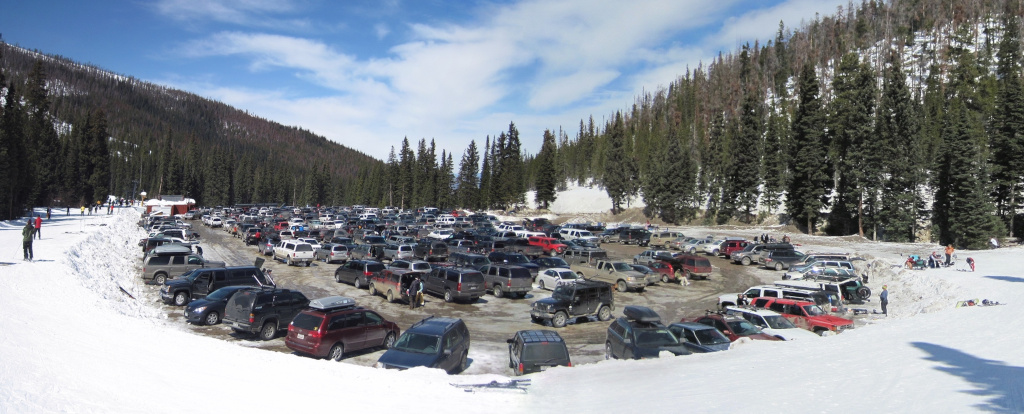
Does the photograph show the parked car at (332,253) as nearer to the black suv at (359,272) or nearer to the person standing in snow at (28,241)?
the black suv at (359,272)

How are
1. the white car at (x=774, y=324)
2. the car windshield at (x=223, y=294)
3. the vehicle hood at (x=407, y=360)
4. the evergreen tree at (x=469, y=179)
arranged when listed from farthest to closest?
the evergreen tree at (x=469, y=179), the car windshield at (x=223, y=294), the white car at (x=774, y=324), the vehicle hood at (x=407, y=360)

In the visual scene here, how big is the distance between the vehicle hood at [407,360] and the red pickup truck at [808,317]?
1357 centimetres

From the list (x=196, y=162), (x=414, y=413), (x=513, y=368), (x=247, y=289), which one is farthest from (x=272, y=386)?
(x=196, y=162)

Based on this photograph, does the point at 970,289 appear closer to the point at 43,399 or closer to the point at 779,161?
the point at 43,399

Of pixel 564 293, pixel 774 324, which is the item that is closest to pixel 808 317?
pixel 774 324

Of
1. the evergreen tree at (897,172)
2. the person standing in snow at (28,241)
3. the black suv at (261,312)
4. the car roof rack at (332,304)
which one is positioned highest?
the evergreen tree at (897,172)

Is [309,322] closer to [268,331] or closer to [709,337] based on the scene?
[268,331]

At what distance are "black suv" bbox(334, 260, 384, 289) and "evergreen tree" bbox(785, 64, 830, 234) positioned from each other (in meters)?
48.0

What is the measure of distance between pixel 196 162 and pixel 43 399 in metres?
158

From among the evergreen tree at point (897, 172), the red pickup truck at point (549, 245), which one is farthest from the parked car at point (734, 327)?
the evergreen tree at point (897, 172)

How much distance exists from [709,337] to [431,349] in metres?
7.87

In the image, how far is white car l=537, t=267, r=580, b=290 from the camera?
27.6m

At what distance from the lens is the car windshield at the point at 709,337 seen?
47.3ft

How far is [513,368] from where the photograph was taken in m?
13.8
